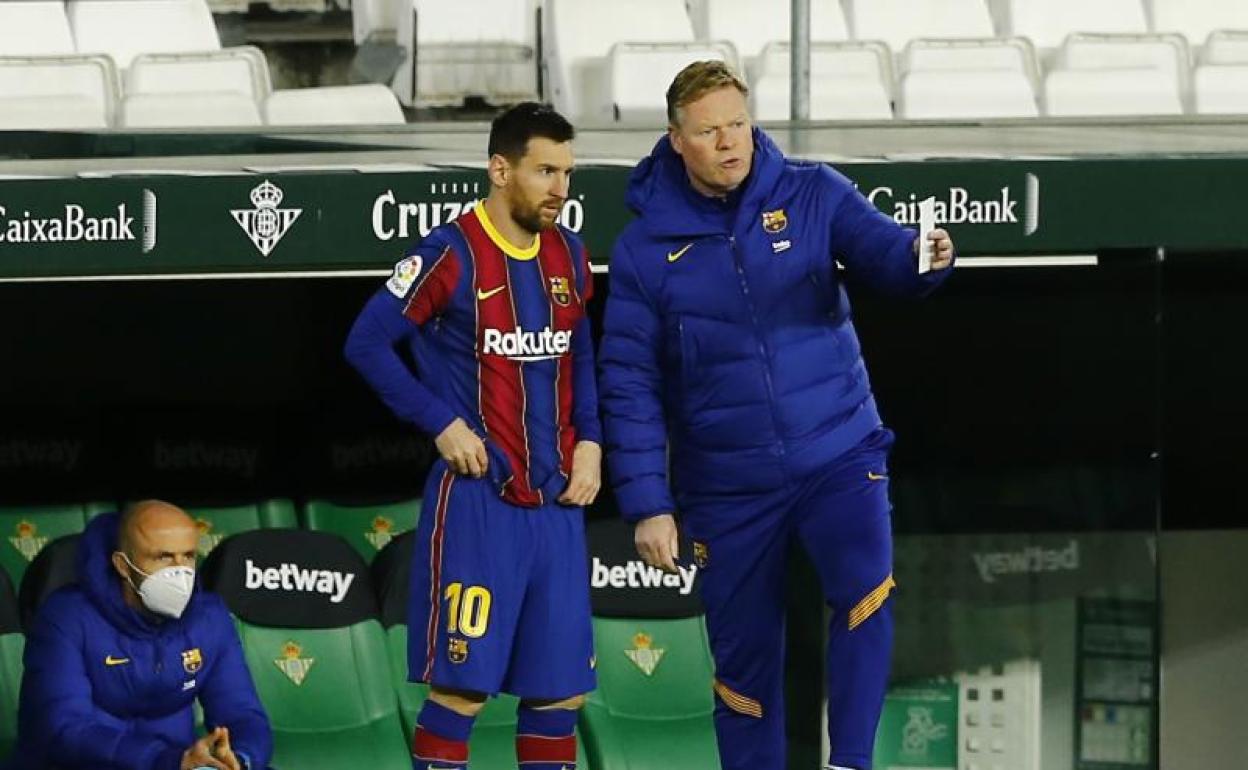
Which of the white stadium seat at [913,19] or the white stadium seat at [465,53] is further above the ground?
the white stadium seat at [913,19]

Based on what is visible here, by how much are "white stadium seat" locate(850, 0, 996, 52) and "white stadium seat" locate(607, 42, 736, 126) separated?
125 cm

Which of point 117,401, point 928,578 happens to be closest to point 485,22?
point 117,401

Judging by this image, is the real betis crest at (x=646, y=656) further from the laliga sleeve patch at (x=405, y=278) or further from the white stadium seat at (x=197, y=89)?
the white stadium seat at (x=197, y=89)

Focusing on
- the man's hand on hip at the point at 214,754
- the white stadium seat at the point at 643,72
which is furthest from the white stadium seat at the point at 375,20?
the man's hand on hip at the point at 214,754

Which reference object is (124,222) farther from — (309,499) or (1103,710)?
(1103,710)

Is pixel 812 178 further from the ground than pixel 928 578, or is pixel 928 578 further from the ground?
pixel 812 178

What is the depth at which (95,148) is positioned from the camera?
22.5 feet

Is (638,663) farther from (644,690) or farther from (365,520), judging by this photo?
(365,520)

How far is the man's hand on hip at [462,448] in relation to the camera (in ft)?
17.4

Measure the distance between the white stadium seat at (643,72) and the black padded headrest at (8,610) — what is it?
8.96 ft

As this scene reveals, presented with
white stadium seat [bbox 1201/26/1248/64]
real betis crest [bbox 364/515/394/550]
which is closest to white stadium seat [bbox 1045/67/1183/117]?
white stadium seat [bbox 1201/26/1248/64]

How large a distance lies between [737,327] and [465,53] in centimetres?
458

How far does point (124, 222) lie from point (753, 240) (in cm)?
151

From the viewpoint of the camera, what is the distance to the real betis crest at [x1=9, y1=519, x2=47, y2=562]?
7.30 m
